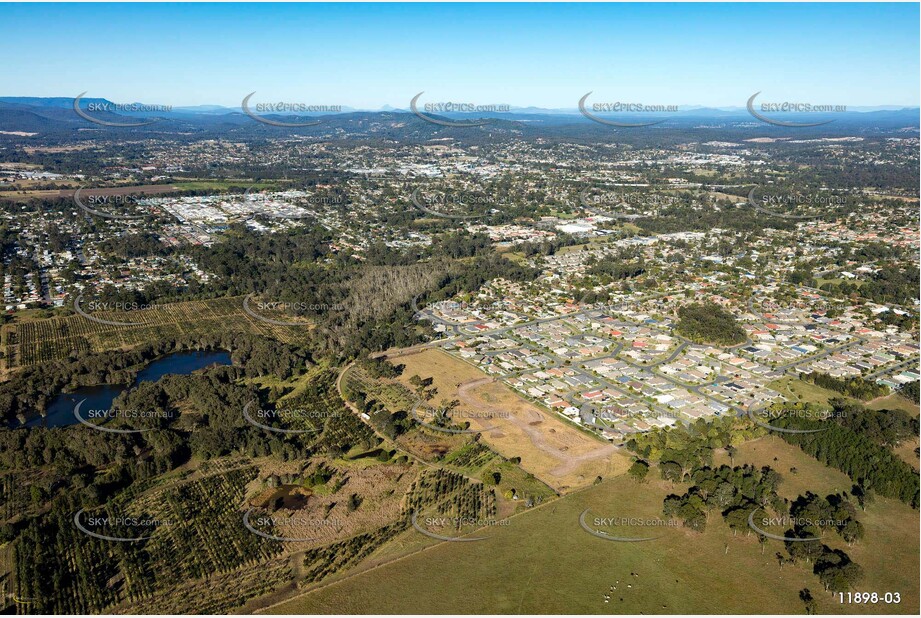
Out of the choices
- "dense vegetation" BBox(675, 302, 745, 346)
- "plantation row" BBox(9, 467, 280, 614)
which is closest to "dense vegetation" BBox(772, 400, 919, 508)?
"dense vegetation" BBox(675, 302, 745, 346)

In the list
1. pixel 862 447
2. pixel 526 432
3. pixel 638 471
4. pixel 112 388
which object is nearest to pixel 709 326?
pixel 862 447

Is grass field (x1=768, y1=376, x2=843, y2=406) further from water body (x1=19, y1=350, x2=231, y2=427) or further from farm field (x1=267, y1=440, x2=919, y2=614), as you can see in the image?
water body (x1=19, y1=350, x2=231, y2=427)

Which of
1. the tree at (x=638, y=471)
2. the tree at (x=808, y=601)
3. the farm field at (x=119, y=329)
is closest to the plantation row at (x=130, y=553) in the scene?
the tree at (x=638, y=471)

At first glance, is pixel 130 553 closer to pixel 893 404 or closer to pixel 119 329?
pixel 119 329

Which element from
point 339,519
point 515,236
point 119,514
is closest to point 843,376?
point 339,519

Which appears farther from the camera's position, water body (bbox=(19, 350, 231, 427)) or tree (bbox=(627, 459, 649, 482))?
water body (bbox=(19, 350, 231, 427))

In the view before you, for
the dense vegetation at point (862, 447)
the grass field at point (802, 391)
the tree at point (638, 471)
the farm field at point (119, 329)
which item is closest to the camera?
the dense vegetation at point (862, 447)

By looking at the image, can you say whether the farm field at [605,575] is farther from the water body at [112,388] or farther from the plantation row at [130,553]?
the water body at [112,388]

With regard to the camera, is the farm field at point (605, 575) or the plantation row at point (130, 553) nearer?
the farm field at point (605, 575)
